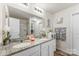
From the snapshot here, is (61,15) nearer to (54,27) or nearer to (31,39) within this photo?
(54,27)

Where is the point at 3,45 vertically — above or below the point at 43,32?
below

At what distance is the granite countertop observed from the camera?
46.6 inches

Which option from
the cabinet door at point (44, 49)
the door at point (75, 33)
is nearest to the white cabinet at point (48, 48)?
the cabinet door at point (44, 49)

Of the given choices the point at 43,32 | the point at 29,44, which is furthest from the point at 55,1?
the point at 29,44

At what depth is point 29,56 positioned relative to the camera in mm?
1392

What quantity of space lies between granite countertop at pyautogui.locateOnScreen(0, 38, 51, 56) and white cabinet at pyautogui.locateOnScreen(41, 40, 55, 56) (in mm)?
71

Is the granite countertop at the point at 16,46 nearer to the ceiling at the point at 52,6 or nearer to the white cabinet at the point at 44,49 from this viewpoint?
the white cabinet at the point at 44,49

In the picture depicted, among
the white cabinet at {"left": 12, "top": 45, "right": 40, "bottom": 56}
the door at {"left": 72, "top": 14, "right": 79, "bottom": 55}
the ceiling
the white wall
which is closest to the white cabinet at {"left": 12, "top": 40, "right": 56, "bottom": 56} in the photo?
the white cabinet at {"left": 12, "top": 45, "right": 40, "bottom": 56}

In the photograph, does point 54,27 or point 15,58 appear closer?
point 15,58

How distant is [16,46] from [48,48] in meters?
0.51

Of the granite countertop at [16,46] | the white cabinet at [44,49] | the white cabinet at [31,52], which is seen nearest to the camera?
the granite countertop at [16,46]

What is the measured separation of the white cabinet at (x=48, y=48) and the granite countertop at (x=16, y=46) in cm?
7

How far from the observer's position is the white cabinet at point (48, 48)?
4.74 ft

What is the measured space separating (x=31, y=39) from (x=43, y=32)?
0.72ft
